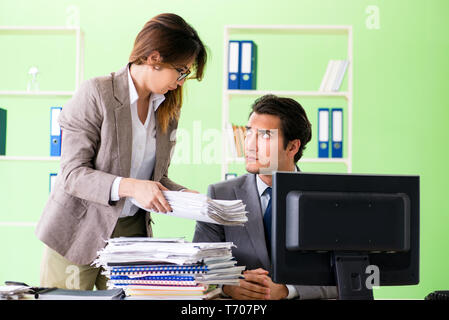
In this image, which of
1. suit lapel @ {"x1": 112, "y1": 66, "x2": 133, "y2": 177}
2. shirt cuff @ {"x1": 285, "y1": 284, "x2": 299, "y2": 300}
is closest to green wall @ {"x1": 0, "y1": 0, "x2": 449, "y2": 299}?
suit lapel @ {"x1": 112, "y1": 66, "x2": 133, "y2": 177}

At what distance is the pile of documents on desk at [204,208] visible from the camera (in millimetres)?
1262

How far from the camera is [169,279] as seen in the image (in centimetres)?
126

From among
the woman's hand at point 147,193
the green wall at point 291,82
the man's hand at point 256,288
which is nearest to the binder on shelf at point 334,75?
the green wall at point 291,82

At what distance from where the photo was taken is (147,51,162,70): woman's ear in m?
1.71

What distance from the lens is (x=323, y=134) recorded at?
11.1ft

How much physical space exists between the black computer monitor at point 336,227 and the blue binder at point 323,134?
213 centimetres

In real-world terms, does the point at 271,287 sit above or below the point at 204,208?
below

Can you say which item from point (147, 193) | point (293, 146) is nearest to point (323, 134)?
point (293, 146)

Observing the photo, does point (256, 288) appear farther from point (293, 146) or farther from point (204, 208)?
point (293, 146)

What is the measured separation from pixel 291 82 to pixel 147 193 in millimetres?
2914

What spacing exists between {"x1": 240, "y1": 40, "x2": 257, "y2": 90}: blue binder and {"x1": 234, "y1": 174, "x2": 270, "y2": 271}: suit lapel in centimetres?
155

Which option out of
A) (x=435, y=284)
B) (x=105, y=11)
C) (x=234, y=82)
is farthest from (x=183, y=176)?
(x=435, y=284)

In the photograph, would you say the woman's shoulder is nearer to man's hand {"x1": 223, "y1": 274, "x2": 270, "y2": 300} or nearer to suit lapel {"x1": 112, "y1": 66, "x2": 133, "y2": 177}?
suit lapel {"x1": 112, "y1": 66, "x2": 133, "y2": 177}

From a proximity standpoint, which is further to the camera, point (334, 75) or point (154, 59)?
point (334, 75)
